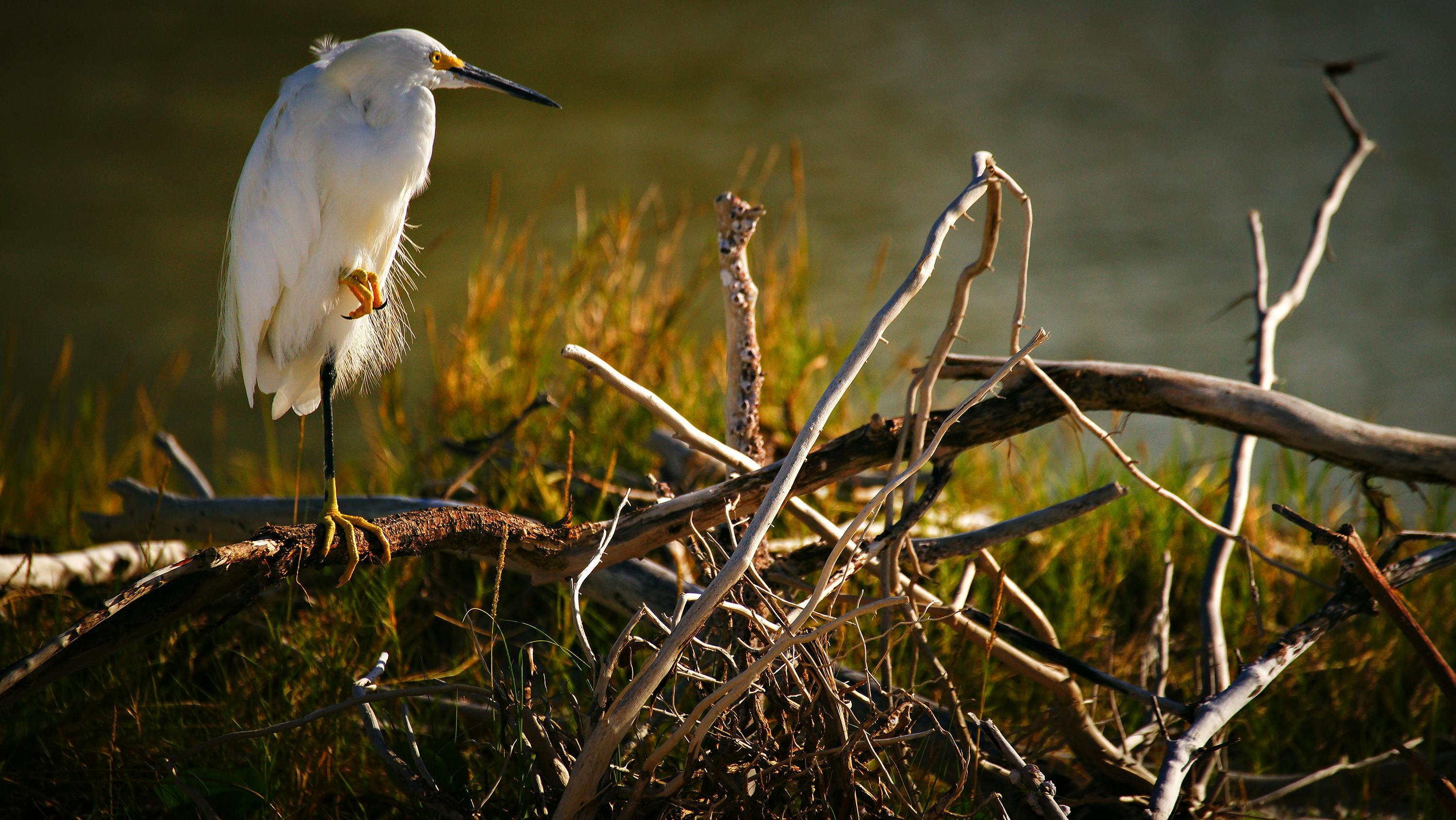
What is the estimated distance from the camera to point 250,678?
4.56 feet

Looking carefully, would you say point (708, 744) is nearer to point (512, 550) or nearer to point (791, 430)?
point (512, 550)

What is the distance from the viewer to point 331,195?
134cm

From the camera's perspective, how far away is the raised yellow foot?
0.98 m

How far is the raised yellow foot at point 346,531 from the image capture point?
0.98 meters

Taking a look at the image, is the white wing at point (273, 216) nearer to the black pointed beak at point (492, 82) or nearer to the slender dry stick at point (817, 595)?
the black pointed beak at point (492, 82)

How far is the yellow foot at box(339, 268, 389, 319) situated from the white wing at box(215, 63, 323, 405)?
7 centimetres

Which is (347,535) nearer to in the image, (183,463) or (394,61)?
(394,61)

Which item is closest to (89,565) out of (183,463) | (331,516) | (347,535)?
(183,463)

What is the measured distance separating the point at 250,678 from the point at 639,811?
31.1 inches

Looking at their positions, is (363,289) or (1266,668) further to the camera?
(363,289)

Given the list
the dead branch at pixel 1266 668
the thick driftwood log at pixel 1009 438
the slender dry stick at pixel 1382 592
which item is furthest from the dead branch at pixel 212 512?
the slender dry stick at pixel 1382 592

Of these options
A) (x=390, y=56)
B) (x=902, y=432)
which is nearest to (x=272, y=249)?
(x=390, y=56)

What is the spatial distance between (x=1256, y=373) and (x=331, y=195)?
141 cm

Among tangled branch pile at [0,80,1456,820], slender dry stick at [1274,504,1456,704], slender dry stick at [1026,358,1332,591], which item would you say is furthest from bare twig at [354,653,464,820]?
slender dry stick at [1274,504,1456,704]
